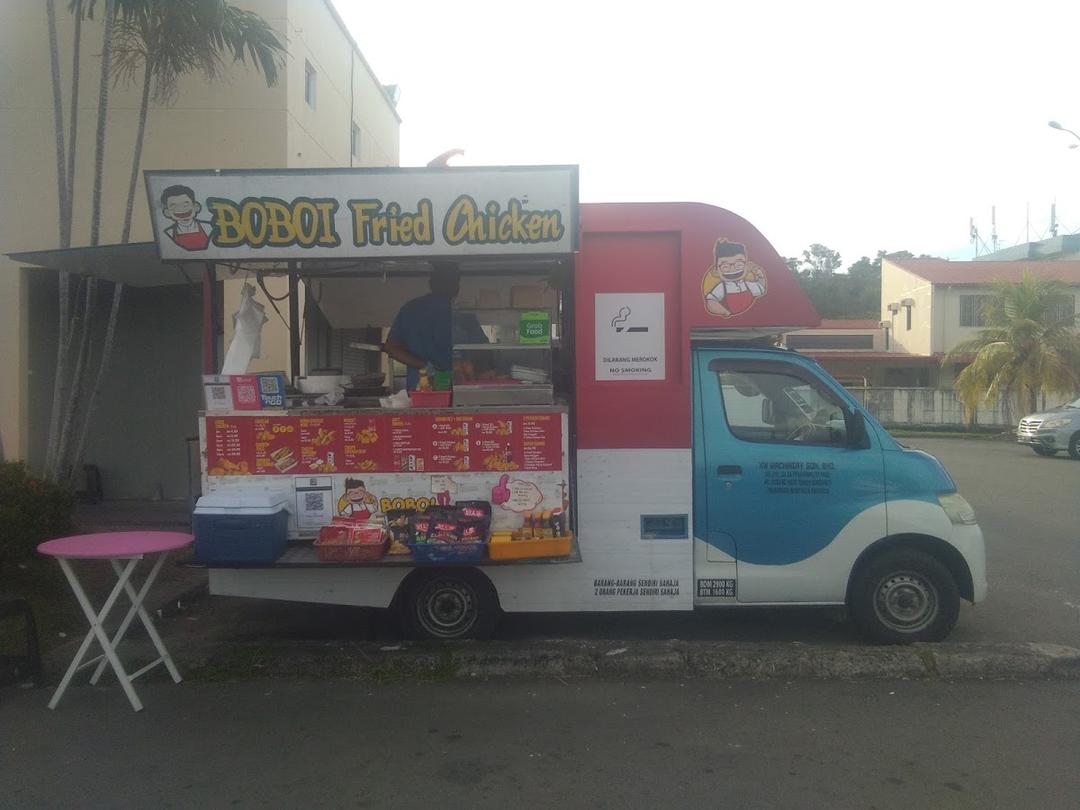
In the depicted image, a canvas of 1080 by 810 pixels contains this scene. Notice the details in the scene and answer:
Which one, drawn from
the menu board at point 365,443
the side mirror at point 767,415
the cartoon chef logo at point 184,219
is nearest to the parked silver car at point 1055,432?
the side mirror at point 767,415

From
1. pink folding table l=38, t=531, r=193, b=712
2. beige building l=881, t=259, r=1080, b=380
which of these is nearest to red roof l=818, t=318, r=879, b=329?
beige building l=881, t=259, r=1080, b=380

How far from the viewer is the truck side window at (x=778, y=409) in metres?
6.07

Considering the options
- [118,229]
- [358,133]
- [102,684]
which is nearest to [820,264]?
[358,133]

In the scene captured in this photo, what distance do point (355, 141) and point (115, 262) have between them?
845 cm

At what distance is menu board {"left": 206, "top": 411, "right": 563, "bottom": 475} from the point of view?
5.91m

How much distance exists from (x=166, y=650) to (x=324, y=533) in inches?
47.0

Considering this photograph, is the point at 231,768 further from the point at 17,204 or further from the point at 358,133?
the point at 358,133

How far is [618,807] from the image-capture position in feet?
13.4

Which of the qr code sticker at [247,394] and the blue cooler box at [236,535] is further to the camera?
the qr code sticker at [247,394]

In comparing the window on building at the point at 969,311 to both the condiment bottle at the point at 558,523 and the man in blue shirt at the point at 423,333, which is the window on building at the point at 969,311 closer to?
the man in blue shirt at the point at 423,333

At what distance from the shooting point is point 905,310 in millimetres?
38406

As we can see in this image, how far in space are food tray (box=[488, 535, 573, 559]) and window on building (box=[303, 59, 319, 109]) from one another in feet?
28.5

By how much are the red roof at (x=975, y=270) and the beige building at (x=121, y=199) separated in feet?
94.9

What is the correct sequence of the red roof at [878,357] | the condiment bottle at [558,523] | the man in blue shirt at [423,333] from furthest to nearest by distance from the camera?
the red roof at [878,357] < the man in blue shirt at [423,333] < the condiment bottle at [558,523]
